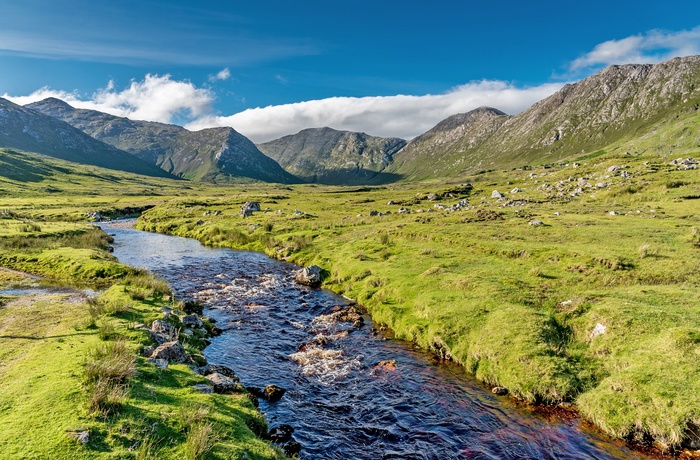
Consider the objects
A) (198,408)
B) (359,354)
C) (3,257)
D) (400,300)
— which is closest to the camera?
(198,408)

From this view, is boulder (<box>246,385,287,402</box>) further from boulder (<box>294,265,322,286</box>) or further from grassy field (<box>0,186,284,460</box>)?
boulder (<box>294,265,322,286</box>)

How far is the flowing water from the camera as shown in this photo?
1647 centimetres

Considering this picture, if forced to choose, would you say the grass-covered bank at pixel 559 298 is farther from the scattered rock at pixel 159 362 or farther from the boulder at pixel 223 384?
the scattered rock at pixel 159 362

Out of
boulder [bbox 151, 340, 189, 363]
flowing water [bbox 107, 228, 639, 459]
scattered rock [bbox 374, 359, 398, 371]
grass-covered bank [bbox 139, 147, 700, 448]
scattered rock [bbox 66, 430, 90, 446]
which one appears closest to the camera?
scattered rock [bbox 66, 430, 90, 446]

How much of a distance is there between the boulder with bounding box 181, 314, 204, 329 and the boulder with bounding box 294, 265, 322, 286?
665 inches

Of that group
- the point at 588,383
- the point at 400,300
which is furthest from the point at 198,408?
the point at 400,300

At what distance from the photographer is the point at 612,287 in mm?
27984

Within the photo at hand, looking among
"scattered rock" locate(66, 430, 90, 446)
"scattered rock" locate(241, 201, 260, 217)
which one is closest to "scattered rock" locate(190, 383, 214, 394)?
"scattered rock" locate(66, 430, 90, 446)

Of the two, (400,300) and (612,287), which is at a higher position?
(612,287)

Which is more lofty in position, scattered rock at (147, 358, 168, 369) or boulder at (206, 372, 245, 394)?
scattered rock at (147, 358, 168, 369)

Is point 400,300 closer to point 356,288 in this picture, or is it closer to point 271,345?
point 356,288

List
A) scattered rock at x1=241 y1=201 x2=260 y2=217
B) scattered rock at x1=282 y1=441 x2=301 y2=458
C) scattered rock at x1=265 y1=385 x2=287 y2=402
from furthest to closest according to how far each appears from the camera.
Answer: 1. scattered rock at x1=241 y1=201 x2=260 y2=217
2. scattered rock at x1=265 y1=385 x2=287 y2=402
3. scattered rock at x1=282 y1=441 x2=301 y2=458

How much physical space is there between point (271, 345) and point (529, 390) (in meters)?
18.0

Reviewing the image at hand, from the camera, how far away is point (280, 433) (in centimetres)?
1725
